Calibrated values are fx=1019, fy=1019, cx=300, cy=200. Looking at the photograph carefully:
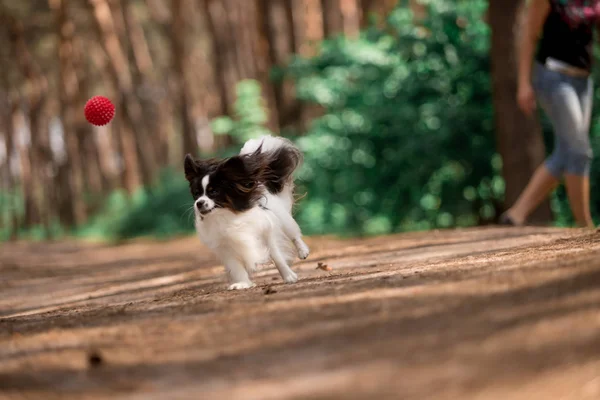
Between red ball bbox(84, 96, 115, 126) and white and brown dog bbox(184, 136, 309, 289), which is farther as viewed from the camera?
red ball bbox(84, 96, 115, 126)

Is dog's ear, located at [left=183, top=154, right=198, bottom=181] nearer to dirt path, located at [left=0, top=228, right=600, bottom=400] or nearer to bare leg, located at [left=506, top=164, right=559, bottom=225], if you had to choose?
dirt path, located at [left=0, top=228, right=600, bottom=400]

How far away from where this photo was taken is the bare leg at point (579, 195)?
8.80 meters

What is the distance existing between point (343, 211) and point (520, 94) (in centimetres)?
619

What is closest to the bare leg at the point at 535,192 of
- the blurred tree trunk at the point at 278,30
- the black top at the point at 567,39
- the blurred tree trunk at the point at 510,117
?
the black top at the point at 567,39

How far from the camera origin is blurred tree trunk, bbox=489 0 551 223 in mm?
11961

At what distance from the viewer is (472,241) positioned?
846 centimetres

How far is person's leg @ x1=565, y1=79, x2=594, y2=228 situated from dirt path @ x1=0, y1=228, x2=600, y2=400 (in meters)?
2.19

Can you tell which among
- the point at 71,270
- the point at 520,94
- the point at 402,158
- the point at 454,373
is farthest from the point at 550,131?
the point at 454,373

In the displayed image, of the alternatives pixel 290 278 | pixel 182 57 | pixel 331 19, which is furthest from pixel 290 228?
pixel 182 57

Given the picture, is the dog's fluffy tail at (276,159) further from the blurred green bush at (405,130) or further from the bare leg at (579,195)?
the blurred green bush at (405,130)

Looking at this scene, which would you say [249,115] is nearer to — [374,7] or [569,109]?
[374,7]

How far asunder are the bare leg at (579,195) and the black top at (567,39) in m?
0.96

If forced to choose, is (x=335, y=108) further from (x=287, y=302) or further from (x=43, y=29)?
(x=43, y=29)

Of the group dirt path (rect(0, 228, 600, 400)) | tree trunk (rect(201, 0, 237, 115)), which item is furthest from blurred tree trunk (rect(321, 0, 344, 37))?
dirt path (rect(0, 228, 600, 400))
